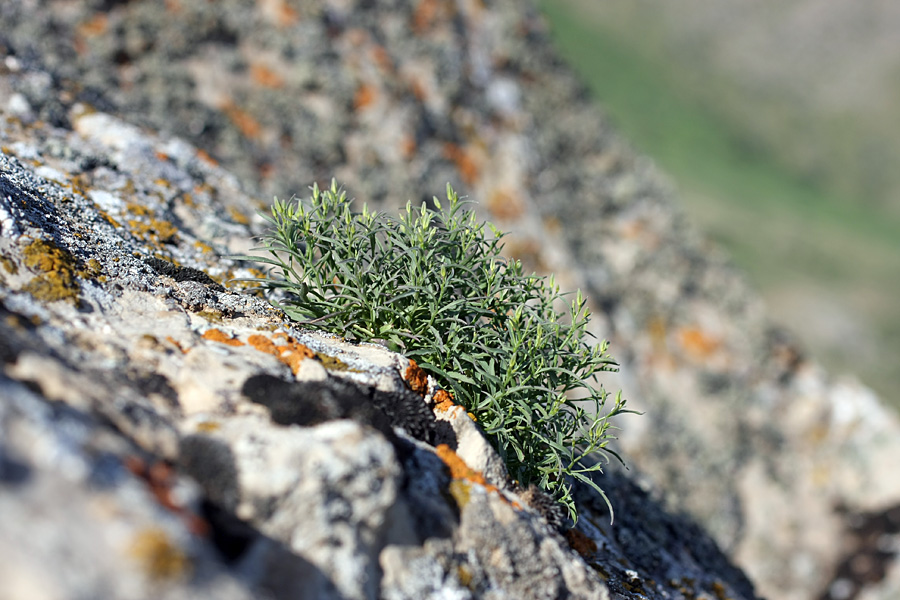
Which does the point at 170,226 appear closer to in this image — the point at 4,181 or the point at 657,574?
the point at 4,181

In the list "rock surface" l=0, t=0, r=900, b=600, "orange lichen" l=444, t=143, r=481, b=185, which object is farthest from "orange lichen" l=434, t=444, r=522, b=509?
"orange lichen" l=444, t=143, r=481, b=185

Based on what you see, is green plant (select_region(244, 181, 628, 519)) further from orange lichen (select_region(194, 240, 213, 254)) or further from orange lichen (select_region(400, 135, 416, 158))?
orange lichen (select_region(400, 135, 416, 158))

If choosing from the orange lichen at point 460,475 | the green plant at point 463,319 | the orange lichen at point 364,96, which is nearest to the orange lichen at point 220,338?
the green plant at point 463,319

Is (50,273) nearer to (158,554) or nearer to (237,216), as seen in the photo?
(158,554)

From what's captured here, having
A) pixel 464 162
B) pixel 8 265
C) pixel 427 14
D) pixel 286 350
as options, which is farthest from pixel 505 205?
pixel 8 265

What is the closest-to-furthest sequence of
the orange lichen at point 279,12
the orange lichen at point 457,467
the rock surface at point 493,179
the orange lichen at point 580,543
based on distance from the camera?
the orange lichen at point 457,467, the orange lichen at point 580,543, the rock surface at point 493,179, the orange lichen at point 279,12

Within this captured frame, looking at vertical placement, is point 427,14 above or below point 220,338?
above

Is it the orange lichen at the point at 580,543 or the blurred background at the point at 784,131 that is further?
the blurred background at the point at 784,131

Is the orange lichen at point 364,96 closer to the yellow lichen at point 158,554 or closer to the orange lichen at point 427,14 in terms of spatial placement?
the orange lichen at point 427,14
